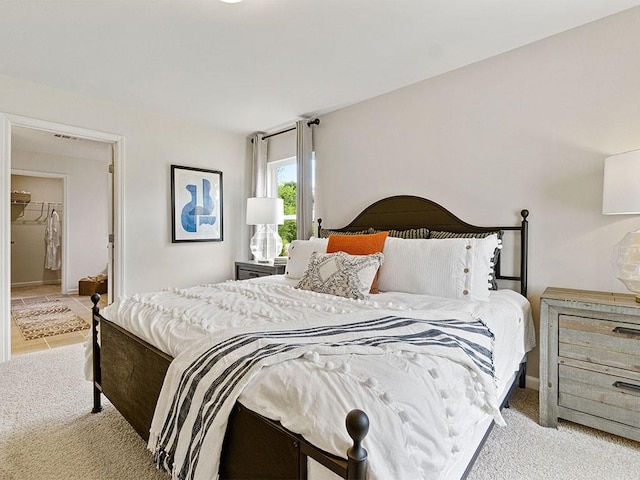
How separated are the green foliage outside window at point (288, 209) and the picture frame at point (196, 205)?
0.80 meters

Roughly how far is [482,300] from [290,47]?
216 cm

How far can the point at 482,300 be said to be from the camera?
6.91 feet

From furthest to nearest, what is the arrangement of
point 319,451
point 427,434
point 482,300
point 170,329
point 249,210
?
point 249,210, point 482,300, point 170,329, point 427,434, point 319,451

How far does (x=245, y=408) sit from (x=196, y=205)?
3.65 m

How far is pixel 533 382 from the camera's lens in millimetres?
2488

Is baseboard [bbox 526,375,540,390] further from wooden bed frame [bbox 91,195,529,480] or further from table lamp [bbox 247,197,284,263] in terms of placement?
table lamp [bbox 247,197,284,263]

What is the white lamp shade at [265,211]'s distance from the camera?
3.97 meters

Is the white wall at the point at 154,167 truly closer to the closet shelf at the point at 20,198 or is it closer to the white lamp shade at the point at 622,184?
the white lamp shade at the point at 622,184

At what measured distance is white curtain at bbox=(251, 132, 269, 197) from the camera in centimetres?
456

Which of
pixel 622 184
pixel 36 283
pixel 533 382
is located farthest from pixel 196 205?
pixel 36 283

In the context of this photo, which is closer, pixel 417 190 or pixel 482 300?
pixel 482 300

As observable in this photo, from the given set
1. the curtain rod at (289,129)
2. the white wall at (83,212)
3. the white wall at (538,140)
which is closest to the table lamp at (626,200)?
the white wall at (538,140)

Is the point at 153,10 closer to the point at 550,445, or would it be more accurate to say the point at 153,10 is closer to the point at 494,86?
the point at 494,86

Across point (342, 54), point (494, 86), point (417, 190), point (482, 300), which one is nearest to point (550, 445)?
point (482, 300)
